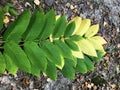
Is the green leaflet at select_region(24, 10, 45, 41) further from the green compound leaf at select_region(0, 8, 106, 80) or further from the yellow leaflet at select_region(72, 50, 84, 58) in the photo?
the yellow leaflet at select_region(72, 50, 84, 58)

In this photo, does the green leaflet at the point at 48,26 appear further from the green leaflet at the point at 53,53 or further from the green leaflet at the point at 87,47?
the green leaflet at the point at 87,47

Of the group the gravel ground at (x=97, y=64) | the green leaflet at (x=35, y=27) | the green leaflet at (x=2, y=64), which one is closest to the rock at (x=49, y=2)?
the gravel ground at (x=97, y=64)

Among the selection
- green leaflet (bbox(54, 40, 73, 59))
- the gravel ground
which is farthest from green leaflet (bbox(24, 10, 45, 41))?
the gravel ground

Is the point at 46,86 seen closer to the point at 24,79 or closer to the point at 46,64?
the point at 24,79

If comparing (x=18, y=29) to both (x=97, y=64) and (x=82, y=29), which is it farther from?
(x=97, y=64)

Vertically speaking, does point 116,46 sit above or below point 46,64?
above

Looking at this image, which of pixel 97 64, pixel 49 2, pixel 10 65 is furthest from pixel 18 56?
pixel 97 64

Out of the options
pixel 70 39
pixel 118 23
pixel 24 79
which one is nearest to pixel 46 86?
pixel 24 79
